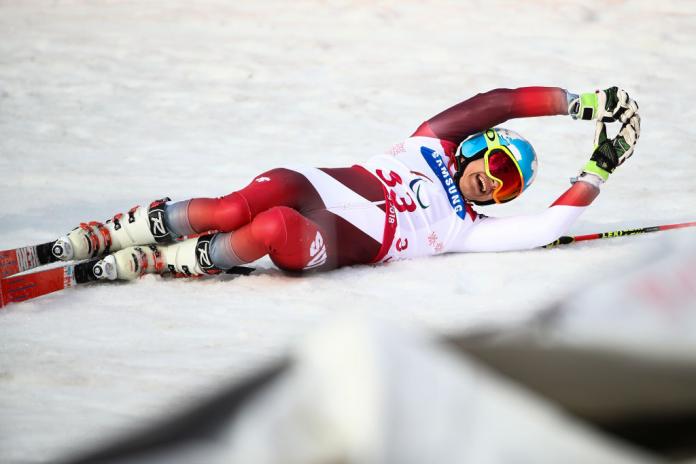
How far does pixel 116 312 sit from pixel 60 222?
1.10m

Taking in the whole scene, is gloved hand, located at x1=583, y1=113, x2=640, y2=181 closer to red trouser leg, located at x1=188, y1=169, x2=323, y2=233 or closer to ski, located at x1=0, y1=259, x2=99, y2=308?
red trouser leg, located at x1=188, y1=169, x2=323, y2=233

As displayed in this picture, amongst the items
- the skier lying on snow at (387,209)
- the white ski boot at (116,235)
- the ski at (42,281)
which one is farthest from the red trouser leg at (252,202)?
the ski at (42,281)

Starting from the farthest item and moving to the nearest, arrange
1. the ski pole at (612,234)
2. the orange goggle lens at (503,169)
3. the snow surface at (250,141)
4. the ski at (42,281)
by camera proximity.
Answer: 1. the ski pole at (612,234)
2. the orange goggle lens at (503,169)
3. the ski at (42,281)
4. the snow surface at (250,141)

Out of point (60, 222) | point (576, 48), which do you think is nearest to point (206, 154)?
point (60, 222)

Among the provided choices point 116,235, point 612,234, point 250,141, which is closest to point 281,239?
point 116,235

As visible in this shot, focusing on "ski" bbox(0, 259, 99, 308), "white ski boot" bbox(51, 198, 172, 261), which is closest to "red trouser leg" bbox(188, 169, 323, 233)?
"white ski boot" bbox(51, 198, 172, 261)

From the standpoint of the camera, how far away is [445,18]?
698 cm

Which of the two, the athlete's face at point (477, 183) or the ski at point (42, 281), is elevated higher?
the athlete's face at point (477, 183)

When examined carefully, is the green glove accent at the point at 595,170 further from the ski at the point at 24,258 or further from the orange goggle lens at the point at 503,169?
the ski at the point at 24,258

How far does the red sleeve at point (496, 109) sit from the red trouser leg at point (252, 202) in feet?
1.93

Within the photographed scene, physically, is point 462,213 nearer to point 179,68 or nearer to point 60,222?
point 60,222

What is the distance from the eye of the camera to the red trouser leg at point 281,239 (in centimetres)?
251

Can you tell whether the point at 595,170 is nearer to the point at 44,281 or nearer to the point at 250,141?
the point at 44,281

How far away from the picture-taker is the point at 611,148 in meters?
3.02
